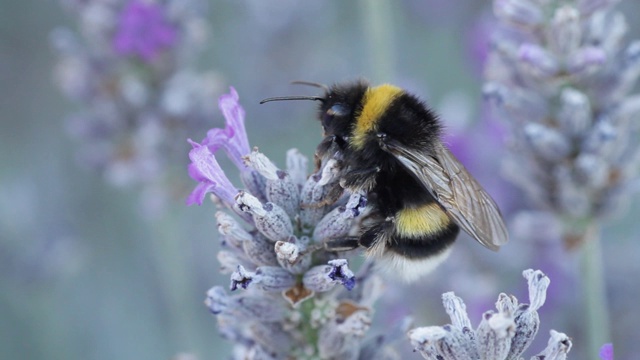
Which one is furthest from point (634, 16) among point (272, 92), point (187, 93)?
point (187, 93)

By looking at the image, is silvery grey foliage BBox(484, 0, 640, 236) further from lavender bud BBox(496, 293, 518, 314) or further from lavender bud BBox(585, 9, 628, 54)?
lavender bud BBox(496, 293, 518, 314)

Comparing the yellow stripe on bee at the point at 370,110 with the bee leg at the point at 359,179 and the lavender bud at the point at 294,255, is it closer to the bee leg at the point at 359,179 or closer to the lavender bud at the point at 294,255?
the bee leg at the point at 359,179

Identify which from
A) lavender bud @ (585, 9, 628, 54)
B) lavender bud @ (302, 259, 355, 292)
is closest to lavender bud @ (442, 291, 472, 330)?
lavender bud @ (302, 259, 355, 292)

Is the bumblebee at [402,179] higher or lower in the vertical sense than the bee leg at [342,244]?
higher

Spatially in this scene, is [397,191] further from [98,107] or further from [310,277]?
[98,107]

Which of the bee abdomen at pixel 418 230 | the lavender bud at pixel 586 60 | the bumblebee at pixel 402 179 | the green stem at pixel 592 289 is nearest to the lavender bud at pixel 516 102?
the lavender bud at pixel 586 60

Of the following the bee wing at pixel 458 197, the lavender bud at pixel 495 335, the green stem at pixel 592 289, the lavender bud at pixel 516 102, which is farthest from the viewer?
the green stem at pixel 592 289

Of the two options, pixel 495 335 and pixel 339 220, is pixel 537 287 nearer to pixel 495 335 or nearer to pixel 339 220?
pixel 495 335

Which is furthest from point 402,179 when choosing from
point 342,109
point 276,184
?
point 276,184
